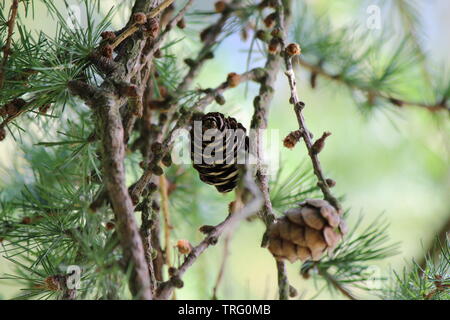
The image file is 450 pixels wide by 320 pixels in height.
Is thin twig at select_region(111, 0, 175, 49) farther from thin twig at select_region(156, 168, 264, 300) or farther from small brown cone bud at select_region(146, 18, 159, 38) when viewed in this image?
thin twig at select_region(156, 168, 264, 300)

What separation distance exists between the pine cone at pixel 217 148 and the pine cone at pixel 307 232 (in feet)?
0.39

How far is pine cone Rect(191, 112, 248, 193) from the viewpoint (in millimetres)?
544

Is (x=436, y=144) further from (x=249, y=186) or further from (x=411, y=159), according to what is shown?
(x=249, y=186)

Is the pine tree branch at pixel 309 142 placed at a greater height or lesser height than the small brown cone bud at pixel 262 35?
lesser

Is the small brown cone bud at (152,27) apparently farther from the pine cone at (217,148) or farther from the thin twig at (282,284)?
the thin twig at (282,284)

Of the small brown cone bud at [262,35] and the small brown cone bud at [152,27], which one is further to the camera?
the small brown cone bud at [262,35]

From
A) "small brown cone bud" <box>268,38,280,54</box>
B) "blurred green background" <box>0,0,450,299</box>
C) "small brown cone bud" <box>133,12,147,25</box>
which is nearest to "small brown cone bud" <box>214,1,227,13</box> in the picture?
"small brown cone bud" <box>268,38,280,54</box>

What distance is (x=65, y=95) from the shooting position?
20.7 inches

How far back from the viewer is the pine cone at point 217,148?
0.54 meters

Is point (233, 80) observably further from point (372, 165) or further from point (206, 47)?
point (372, 165)

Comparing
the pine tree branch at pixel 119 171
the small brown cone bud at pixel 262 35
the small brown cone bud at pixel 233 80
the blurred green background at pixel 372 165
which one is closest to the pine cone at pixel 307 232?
the pine tree branch at pixel 119 171

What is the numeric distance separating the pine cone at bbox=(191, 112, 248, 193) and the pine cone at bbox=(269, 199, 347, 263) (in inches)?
4.7

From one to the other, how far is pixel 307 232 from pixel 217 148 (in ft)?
0.51

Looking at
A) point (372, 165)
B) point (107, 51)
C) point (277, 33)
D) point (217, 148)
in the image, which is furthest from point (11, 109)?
point (372, 165)
